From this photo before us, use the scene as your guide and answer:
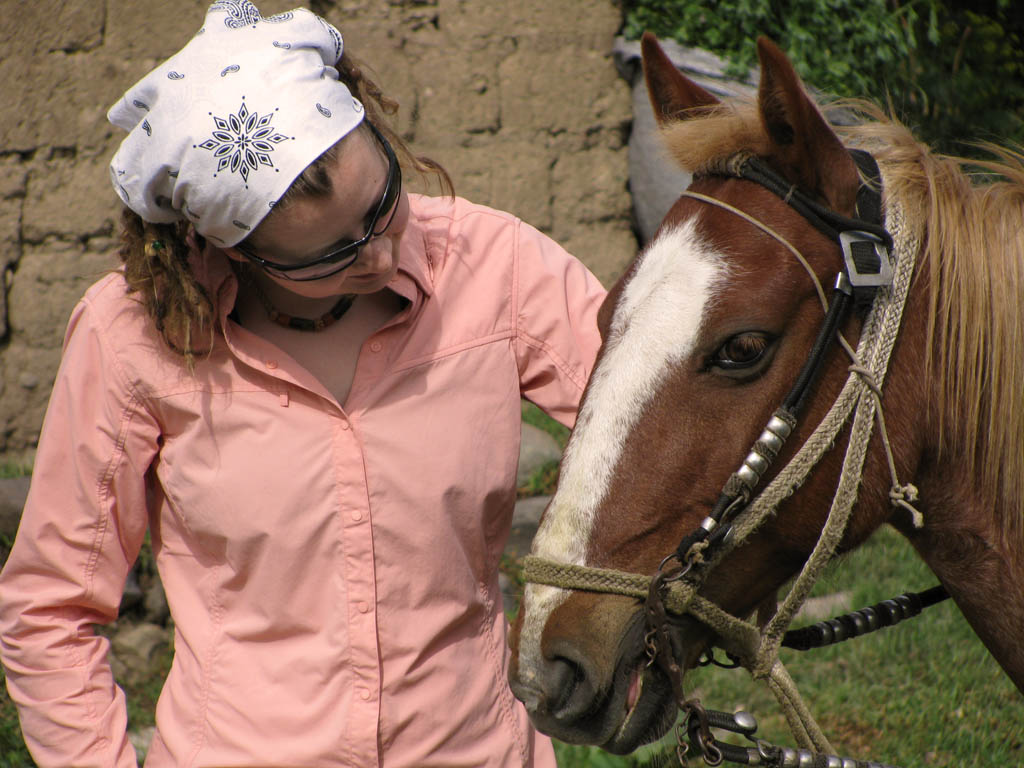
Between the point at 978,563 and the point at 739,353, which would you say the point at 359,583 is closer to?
the point at 739,353

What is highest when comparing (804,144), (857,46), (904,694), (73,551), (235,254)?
(804,144)

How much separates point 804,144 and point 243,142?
0.85m

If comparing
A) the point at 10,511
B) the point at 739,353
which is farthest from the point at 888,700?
the point at 10,511

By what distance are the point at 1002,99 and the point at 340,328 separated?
18.5 feet

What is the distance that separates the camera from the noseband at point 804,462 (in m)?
1.42

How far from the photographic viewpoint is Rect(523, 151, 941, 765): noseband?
1424 mm

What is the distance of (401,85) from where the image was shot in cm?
504

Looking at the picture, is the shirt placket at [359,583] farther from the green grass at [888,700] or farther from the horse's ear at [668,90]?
the green grass at [888,700]

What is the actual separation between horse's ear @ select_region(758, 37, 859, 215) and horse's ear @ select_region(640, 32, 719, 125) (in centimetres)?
30

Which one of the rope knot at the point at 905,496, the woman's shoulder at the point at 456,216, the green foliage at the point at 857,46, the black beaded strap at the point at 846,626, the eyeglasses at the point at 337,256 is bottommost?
the green foliage at the point at 857,46

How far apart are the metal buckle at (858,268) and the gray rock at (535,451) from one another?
2893 millimetres

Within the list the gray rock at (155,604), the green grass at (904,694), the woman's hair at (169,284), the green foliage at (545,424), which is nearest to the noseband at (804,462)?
the woman's hair at (169,284)

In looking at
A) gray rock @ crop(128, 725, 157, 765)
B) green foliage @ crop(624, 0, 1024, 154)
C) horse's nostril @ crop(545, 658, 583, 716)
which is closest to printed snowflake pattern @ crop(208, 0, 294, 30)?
horse's nostril @ crop(545, 658, 583, 716)

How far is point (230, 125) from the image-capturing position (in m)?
1.40
